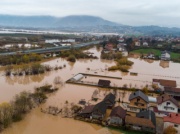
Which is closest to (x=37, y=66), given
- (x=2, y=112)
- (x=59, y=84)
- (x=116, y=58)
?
(x=59, y=84)

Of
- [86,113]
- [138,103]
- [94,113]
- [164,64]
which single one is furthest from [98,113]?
[164,64]

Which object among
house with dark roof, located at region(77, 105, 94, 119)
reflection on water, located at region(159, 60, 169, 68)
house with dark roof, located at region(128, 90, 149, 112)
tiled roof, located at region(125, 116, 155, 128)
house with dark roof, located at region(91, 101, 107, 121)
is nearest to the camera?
tiled roof, located at region(125, 116, 155, 128)

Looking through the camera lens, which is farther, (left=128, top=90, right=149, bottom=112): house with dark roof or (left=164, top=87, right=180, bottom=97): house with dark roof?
(left=164, top=87, right=180, bottom=97): house with dark roof

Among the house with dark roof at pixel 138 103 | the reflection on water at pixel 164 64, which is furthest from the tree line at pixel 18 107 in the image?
the reflection on water at pixel 164 64

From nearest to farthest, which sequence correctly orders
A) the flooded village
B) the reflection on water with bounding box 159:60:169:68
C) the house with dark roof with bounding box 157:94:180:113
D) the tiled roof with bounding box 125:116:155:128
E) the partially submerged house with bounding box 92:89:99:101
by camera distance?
the tiled roof with bounding box 125:116:155:128 → the flooded village → the house with dark roof with bounding box 157:94:180:113 → the partially submerged house with bounding box 92:89:99:101 → the reflection on water with bounding box 159:60:169:68

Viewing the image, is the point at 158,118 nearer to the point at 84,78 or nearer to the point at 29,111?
the point at 29,111

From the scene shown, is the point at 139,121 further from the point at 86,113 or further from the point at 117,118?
the point at 86,113

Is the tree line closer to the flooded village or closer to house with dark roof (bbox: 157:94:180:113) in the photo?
the flooded village

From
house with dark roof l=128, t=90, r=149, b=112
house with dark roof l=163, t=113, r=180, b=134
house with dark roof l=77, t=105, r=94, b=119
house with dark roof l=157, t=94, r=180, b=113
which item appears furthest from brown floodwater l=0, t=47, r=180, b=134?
house with dark roof l=157, t=94, r=180, b=113
